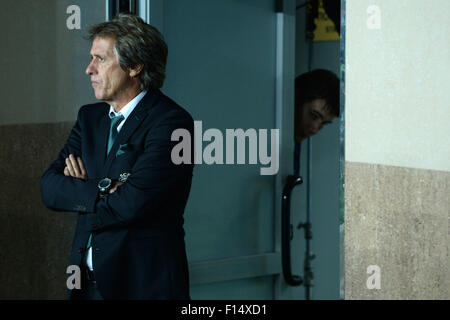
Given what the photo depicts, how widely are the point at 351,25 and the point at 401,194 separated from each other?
52 cm

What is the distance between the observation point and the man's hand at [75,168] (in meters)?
2.11

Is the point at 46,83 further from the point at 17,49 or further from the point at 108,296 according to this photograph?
the point at 108,296

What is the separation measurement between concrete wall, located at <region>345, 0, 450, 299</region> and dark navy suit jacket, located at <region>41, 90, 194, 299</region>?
534 millimetres

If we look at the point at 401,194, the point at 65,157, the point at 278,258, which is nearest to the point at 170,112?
the point at 65,157

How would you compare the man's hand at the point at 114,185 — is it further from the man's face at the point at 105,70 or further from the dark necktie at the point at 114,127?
the man's face at the point at 105,70

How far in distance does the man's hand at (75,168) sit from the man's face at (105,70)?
0.71 ft

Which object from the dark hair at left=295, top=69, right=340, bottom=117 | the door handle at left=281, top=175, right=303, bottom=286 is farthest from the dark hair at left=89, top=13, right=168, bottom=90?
the dark hair at left=295, top=69, right=340, bottom=117

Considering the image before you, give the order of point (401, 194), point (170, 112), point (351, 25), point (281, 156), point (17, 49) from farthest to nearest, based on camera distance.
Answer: point (281, 156) < point (17, 49) < point (170, 112) < point (351, 25) < point (401, 194)

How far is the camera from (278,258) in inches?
122

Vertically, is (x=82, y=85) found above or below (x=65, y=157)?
above

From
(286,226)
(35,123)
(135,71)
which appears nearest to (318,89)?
(286,226)

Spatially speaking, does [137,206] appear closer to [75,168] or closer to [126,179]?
[126,179]

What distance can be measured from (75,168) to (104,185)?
155 mm

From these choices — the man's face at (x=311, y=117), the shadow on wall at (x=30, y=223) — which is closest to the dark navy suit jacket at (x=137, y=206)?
the shadow on wall at (x=30, y=223)
